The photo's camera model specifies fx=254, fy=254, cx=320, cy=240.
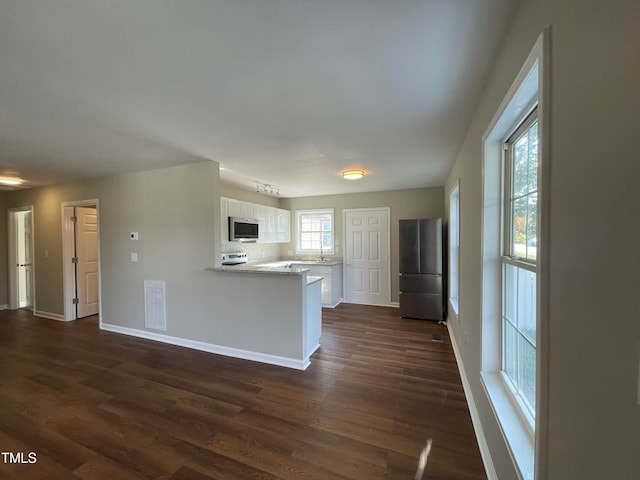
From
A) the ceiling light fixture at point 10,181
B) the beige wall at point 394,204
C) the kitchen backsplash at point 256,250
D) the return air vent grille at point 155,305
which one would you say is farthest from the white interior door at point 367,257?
the ceiling light fixture at point 10,181

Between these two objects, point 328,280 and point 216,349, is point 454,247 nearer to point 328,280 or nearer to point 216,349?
point 328,280

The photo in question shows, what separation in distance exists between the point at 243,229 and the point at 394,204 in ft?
10.0

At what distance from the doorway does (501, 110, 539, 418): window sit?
285 inches

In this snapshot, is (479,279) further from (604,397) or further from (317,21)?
(317,21)

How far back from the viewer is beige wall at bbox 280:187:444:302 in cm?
503

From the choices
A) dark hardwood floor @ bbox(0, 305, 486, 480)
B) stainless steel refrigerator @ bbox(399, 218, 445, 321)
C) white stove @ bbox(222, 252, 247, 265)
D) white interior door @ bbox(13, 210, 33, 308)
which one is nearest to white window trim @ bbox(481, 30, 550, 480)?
dark hardwood floor @ bbox(0, 305, 486, 480)

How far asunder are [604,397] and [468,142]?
2221 millimetres

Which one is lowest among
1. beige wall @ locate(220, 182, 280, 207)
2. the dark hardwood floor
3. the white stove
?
the dark hardwood floor

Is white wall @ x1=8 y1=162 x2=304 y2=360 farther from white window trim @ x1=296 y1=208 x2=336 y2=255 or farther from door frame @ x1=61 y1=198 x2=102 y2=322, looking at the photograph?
white window trim @ x1=296 y1=208 x2=336 y2=255

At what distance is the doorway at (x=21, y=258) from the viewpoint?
A: 4957mm

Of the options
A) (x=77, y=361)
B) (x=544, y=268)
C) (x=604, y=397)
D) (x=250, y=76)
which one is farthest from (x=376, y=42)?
(x=77, y=361)

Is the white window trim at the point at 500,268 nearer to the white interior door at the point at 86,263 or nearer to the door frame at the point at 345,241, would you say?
the door frame at the point at 345,241

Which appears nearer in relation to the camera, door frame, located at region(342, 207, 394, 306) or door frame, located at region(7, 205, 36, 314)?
door frame, located at region(7, 205, 36, 314)

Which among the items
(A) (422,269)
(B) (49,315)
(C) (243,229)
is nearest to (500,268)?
(A) (422,269)
